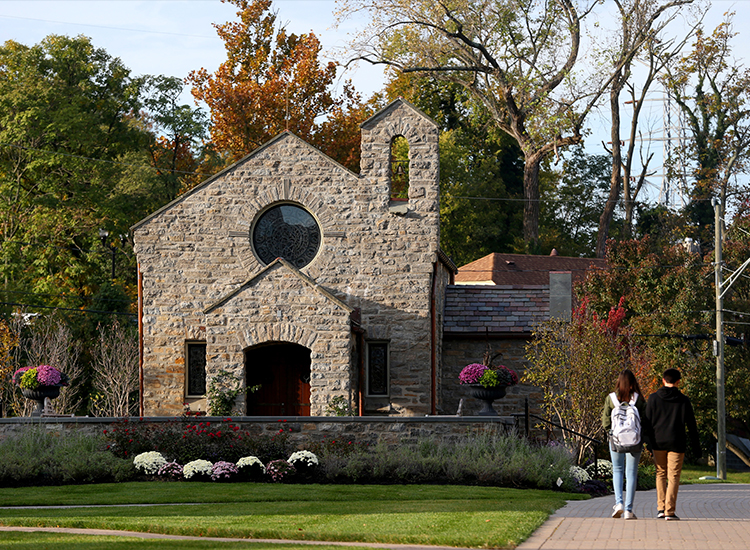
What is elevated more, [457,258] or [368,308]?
[457,258]

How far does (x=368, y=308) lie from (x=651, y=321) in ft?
41.4

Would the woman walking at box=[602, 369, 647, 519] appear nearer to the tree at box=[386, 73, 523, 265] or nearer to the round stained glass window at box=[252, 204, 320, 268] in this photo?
the round stained glass window at box=[252, 204, 320, 268]

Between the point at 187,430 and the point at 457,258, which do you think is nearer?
the point at 187,430

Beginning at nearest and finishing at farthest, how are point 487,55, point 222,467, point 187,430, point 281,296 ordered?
1. point 222,467
2. point 187,430
3. point 281,296
4. point 487,55

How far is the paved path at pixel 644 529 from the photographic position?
9656 mm

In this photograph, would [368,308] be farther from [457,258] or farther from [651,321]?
[457,258]

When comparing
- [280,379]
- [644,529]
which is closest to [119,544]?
[644,529]

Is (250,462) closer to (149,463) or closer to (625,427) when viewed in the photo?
(149,463)

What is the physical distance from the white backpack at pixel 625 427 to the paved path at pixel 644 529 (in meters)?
0.95

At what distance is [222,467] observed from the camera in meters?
17.5

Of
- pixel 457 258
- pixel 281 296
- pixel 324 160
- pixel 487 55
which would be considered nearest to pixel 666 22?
pixel 487 55

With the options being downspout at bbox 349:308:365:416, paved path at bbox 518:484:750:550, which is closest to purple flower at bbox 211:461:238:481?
downspout at bbox 349:308:365:416

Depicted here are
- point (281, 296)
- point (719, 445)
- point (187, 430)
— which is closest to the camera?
point (187, 430)

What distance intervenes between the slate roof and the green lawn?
951cm
